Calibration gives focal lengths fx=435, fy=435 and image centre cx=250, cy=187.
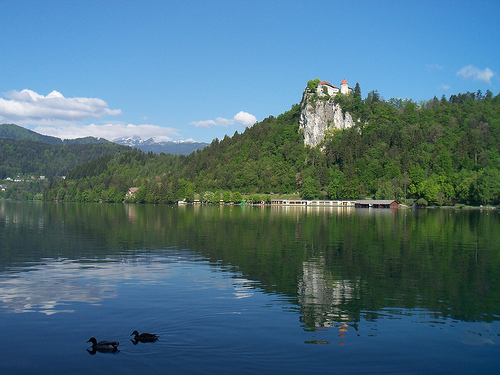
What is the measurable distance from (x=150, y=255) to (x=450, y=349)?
24.8 m

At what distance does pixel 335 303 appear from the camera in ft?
66.5

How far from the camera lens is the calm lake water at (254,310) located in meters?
14.0

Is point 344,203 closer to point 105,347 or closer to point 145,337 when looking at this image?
point 145,337

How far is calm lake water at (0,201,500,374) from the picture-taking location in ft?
46.0

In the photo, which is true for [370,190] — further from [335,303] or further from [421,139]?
[335,303]

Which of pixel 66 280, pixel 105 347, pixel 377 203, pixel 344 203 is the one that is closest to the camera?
pixel 105 347

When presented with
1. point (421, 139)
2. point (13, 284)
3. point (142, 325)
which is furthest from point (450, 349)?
point (421, 139)

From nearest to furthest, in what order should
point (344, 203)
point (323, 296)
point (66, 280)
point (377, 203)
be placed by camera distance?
1. point (323, 296)
2. point (66, 280)
3. point (377, 203)
4. point (344, 203)

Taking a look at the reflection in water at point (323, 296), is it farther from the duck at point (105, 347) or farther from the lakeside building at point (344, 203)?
the lakeside building at point (344, 203)

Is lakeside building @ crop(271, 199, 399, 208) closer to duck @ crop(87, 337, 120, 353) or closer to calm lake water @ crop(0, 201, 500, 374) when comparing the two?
calm lake water @ crop(0, 201, 500, 374)

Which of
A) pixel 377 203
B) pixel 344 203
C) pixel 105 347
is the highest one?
pixel 377 203

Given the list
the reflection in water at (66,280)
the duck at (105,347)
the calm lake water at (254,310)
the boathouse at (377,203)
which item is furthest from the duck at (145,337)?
the boathouse at (377,203)

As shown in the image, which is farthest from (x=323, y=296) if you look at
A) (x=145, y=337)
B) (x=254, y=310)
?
(x=145, y=337)

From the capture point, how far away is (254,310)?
1906cm
